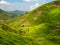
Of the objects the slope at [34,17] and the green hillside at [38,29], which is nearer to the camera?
the green hillside at [38,29]

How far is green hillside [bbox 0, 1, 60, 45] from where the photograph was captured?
180ft

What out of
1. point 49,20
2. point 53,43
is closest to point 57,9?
point 49,20

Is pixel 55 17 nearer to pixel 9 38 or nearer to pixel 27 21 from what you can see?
pixel 27 21

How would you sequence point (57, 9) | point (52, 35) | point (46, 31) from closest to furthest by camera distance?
point (52, 35) < point (46, 31) < point (57, 9)

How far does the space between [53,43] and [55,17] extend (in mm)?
50663

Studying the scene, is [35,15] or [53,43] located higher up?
[35,15]

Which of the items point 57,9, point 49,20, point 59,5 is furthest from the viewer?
point 59,5

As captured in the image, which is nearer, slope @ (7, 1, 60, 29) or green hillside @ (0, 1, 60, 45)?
green hillside @ (0, 1, 60, 45)

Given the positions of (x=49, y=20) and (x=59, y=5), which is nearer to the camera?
(x=49, y=20)

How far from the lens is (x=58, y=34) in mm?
102375

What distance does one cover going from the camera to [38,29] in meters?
112

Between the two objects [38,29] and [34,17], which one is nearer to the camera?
[38,29]

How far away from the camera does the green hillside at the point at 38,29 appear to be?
180ft

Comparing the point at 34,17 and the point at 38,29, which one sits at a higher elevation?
the point at 34,17
